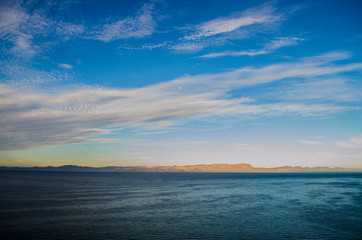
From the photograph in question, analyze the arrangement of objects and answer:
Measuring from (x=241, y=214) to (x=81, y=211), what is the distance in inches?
882

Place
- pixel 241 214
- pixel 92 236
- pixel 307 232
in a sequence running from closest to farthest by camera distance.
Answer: pixel 92 236, pixel 307 232, pixel 241 214

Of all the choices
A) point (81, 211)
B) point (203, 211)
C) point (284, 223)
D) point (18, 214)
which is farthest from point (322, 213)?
point (18, 214)

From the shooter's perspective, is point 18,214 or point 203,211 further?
point 203,211

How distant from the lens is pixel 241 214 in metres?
34.5

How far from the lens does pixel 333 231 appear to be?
1020 inches

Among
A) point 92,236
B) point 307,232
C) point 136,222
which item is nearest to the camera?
point 92,236

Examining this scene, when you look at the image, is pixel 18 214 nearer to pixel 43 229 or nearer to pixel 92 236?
pixel 43 229

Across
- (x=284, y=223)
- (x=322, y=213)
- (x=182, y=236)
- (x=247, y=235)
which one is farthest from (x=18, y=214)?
(x=322, y=213)

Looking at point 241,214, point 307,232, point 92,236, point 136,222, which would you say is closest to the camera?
point 92,236

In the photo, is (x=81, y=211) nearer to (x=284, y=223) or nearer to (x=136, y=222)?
(x=136, y=222)

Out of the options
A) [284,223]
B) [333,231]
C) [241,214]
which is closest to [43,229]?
[241,214]

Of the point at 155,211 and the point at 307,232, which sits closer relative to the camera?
the point at 307,232

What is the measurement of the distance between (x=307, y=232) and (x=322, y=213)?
40.4ft

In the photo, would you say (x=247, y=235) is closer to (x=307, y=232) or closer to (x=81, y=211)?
(x=307, y=232)
